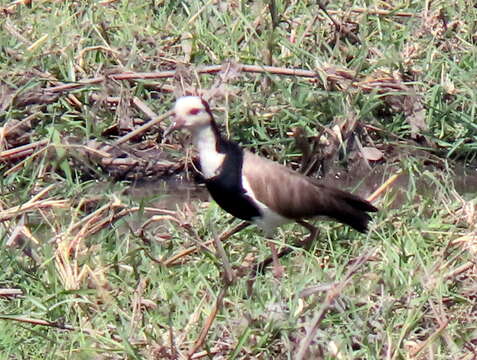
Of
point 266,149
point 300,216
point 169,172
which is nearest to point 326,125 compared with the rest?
point 266,149

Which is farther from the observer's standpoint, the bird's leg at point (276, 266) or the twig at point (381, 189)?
the twig at point (381, 189)

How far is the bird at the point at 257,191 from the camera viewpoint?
5.75 metres

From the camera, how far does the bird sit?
227 inches

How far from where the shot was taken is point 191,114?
581 centimetres

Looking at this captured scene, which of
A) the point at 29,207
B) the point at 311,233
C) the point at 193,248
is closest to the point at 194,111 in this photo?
the point at 193,248

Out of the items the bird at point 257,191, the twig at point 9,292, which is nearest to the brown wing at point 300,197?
the bird at point 257,191

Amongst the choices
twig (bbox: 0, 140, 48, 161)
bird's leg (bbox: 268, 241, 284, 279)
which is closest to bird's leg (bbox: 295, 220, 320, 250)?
bird's leg (bbox: 268, 241, 284, 279)

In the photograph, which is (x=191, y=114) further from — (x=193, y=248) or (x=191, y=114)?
(x=193, y=248)

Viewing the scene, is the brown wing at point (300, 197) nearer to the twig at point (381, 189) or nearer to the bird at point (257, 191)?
the bird at point (257, 191)

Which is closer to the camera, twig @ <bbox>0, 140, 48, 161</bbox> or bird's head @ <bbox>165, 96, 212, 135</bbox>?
bird's head @ <bbox>165, 96, 212, 135</bbox>

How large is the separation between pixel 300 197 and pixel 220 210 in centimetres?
62

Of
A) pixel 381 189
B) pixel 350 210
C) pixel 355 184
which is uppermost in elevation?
pixel 350 210

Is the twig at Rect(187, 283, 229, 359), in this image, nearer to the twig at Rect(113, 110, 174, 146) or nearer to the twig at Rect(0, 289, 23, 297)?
the twig at Rect(0, 289, 23, 297)

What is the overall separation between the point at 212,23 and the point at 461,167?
165 centimetres
